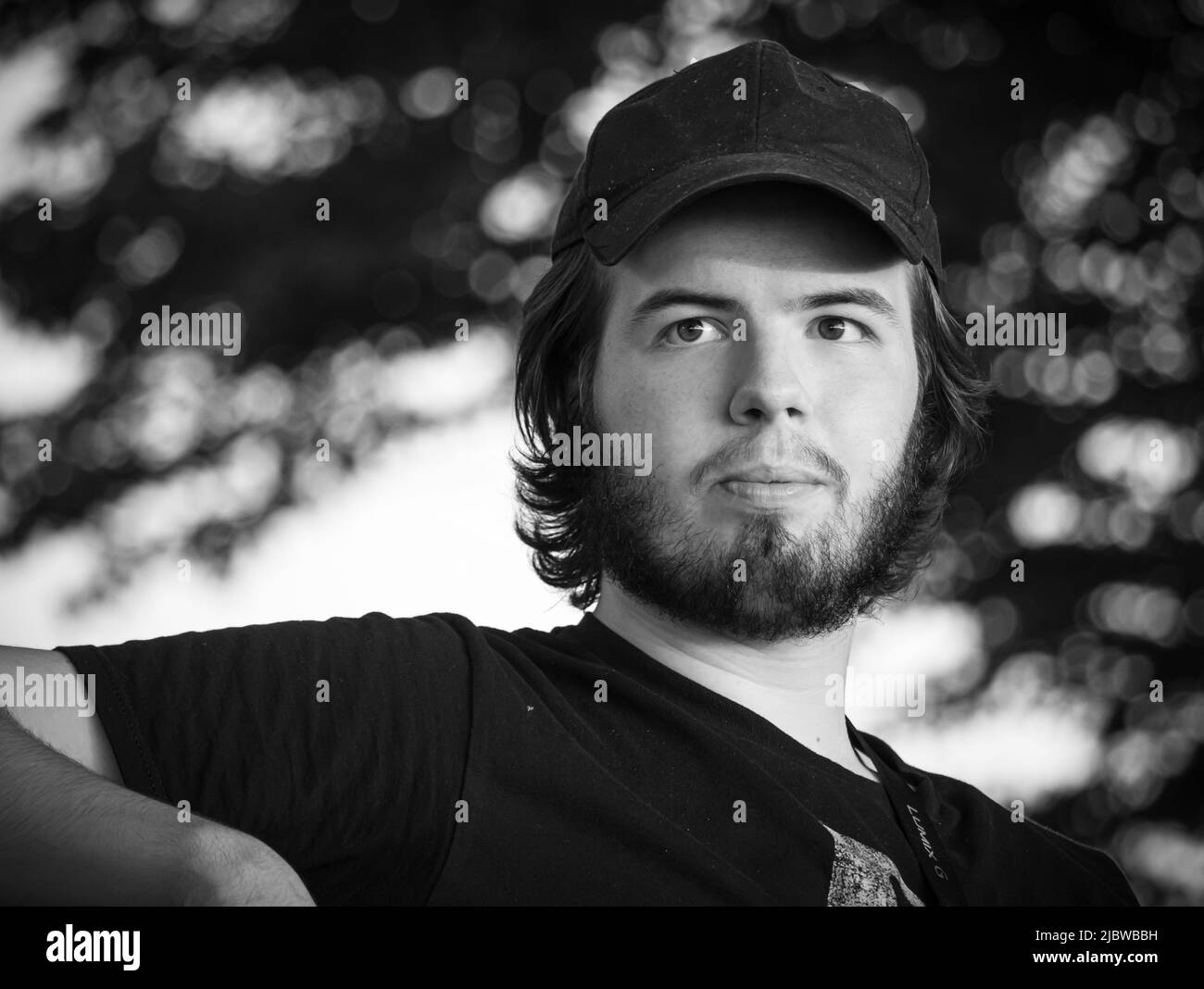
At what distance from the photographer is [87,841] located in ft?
3.21

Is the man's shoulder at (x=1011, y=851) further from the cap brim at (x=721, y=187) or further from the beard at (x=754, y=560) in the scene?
the cap brim at (x=721, y=187)

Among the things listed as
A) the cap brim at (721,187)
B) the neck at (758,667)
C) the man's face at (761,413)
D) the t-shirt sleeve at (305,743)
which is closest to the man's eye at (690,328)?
the man's face at (761,413)

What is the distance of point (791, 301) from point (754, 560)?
0.31 m

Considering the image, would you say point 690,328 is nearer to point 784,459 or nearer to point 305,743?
point 784,459

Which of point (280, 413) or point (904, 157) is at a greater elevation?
point (904, 157)

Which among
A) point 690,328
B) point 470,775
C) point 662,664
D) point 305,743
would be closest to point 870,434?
point 690,328

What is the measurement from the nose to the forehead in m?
0.07

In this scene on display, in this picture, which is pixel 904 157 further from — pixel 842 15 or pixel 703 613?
pixel 842 15

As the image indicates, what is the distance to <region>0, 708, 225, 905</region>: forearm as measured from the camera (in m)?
0.94

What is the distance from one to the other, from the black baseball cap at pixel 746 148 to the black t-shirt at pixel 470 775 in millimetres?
549

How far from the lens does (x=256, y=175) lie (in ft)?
7.28

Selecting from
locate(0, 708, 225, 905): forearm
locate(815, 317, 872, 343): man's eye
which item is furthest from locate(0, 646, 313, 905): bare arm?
locate(815, 317, 872, 343): man's eye
